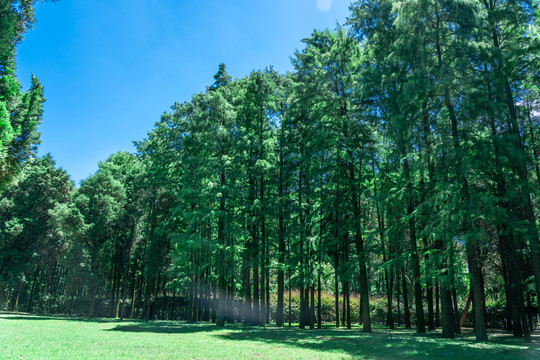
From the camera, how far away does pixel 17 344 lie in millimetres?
10547

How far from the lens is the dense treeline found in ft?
38.8

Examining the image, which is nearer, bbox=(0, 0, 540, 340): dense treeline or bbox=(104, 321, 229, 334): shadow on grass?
bbox=(0, 0, 540, 340): dense treeline

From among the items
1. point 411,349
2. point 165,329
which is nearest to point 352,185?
point 411,349

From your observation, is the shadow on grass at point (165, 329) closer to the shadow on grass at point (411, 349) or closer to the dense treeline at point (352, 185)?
the dense treeline at point (352, 185)

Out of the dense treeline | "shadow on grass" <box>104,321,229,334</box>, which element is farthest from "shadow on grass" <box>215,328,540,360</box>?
"shadow on grass" <box>104,321,229,334</box>

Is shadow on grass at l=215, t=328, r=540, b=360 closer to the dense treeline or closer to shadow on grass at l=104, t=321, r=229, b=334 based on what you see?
the dense treeline

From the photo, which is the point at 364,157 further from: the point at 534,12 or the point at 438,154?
the point at 534,12

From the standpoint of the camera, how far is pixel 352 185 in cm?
1761

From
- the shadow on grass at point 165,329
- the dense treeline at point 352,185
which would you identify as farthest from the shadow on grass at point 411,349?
the shadow on grass at point 165,329

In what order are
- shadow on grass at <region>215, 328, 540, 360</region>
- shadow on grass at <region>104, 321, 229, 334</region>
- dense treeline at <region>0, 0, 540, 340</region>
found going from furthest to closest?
shadow on grass at <region>104, 321, 229, 334</region> < dense treeline at <region>0, 0, 540, 340</region> < shadow on grass at <region>215, 328, 540, 360</region>

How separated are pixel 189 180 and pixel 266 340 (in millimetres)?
12621

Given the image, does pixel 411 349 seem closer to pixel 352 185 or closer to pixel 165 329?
pixel 352 185

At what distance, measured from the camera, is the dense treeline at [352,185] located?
11836 mm

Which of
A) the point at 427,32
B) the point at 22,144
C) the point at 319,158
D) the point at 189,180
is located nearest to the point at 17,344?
the point at 22,144
